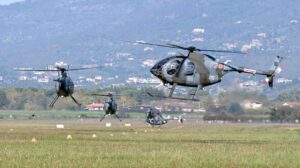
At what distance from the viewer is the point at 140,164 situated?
4253cm

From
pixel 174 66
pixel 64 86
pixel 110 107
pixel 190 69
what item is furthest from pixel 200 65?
pixel 110 107

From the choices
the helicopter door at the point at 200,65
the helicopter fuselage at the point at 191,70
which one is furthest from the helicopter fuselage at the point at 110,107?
the helicopter door at the point at 200,65

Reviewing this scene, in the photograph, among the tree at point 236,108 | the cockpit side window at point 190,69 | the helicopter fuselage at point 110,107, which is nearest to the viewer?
the cockpit side window at point 190,69

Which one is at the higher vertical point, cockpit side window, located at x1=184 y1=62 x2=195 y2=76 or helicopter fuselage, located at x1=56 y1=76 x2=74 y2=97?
cockpit side window, located at x1=184 y1=62 x2=195 y2=76

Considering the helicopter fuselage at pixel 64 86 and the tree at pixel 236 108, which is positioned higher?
the helicopter fuselage at pixel 64 86

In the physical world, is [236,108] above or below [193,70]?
below

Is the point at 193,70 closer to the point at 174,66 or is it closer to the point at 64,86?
the point at 174,66

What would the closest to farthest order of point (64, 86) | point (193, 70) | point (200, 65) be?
point (200, 65), point (193, 70), point (64, 86)

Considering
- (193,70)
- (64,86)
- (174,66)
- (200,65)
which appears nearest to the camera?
Result: (200,65)

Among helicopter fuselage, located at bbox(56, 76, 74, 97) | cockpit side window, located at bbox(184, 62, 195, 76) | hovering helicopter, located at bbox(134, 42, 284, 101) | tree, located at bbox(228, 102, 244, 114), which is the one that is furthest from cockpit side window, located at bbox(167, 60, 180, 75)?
tree, located at bbox(228, 102, 244, 114)

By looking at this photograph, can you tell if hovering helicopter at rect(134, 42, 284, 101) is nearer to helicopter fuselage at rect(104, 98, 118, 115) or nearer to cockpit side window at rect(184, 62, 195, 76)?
cockpit side window at rect(184, 62, 195, 76)

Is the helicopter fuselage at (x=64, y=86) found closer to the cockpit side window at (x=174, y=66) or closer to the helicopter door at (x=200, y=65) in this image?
→ the cockpit side window at (x=174, y=66)

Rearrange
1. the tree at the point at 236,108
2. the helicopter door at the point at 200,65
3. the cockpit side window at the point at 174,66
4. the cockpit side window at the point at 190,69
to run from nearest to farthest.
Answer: the helicopter door at the point at 200,65, the cockpit side window at the point at 190,69, the cockpit side window at the point at 174,66, the tree at the point at 236,108

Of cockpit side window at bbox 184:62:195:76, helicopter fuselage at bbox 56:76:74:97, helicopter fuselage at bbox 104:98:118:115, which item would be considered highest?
cockpit side window at bbox 184:62:195:76
